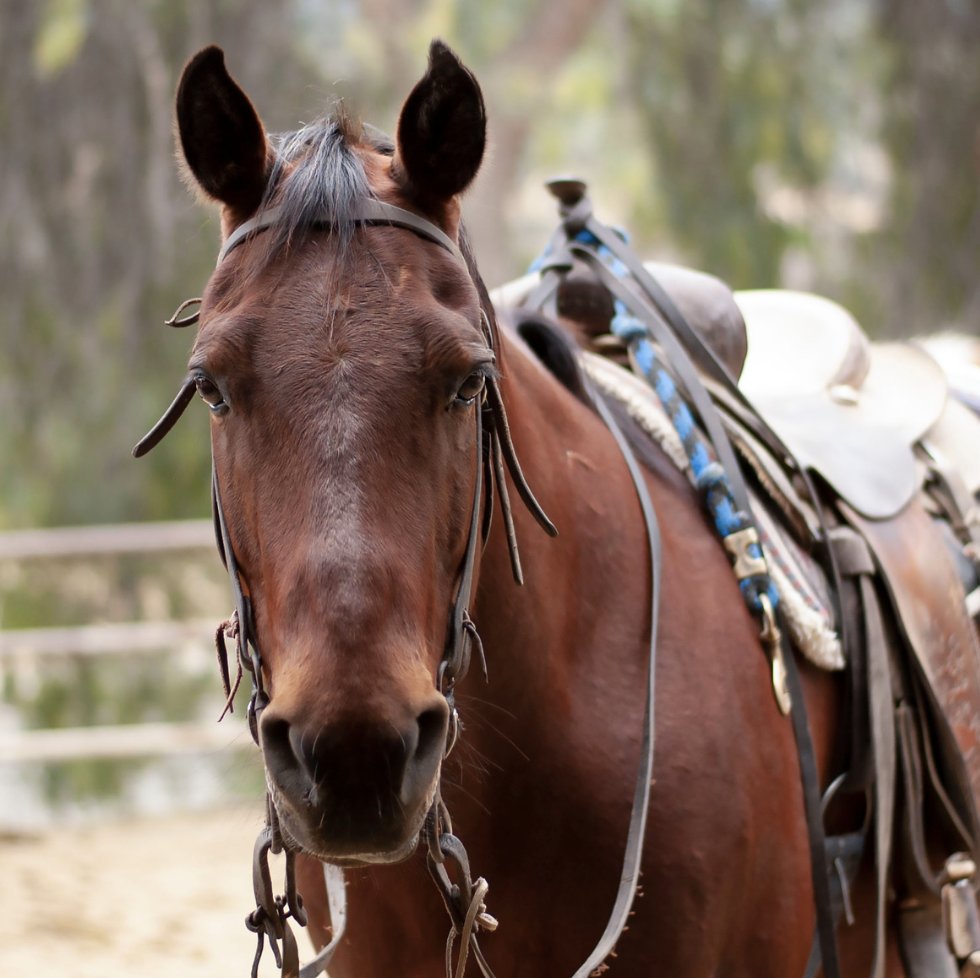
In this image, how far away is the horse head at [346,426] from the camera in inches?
50.7

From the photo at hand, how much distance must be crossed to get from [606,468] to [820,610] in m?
0.45

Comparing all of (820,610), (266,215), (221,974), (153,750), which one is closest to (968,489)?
(820,610)

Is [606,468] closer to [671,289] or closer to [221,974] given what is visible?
[671,289]

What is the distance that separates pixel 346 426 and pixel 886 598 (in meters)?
1.24

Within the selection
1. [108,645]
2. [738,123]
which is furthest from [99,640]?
[738,123]

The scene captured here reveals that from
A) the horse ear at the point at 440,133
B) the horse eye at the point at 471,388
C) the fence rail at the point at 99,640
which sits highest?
the fence rail at the point at 99,640

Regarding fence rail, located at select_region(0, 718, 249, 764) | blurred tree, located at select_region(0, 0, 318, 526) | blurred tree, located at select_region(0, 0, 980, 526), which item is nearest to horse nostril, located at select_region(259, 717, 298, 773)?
fence rail, located at select_region(0, 718, 249, 764)

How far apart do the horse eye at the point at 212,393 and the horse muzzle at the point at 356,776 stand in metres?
0.35

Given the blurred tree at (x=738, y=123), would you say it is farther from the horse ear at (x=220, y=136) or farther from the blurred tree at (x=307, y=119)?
the horse ear at (x=220, y=136)

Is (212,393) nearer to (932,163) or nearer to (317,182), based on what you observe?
(317,182)

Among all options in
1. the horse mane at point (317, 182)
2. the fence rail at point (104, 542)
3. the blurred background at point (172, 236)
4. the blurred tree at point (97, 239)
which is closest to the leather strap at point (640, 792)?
the horse mane at point (317, 182)

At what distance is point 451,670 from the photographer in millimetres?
1458

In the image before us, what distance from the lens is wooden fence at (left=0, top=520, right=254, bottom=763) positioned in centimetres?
640

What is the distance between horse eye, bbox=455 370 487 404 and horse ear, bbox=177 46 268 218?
0.35 meters
